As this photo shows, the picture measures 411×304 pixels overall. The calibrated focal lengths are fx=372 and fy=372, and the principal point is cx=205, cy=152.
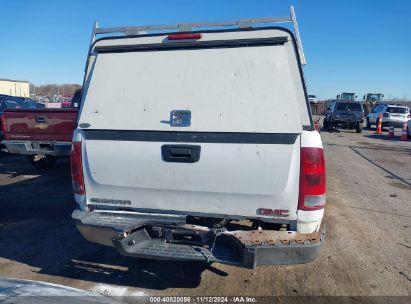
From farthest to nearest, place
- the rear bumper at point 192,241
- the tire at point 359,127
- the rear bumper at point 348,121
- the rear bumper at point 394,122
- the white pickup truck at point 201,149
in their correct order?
1. the rear bumper at point 394,122
2. the tire at point 359,127
3. the rear bumper at point 348,121
4. the white pickup truck at point 201,149
5. the rear bumper at point 192,241

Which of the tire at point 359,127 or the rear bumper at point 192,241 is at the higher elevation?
the tire at point 359,127

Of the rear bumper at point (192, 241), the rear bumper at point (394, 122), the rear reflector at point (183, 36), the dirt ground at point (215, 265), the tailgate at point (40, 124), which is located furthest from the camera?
the rear bumper at point (394, 122)

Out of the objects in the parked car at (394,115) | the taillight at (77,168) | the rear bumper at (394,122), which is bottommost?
the taillight at (77,168)

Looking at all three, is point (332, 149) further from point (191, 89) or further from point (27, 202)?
point (191, 89)

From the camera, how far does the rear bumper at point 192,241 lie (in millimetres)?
3186

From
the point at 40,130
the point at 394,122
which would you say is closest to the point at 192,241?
the point at 40,130

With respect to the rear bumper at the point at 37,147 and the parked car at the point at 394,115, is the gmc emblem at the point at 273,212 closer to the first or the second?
the rear bumper at the point at 37,147

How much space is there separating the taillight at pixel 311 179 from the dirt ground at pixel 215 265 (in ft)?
3.68

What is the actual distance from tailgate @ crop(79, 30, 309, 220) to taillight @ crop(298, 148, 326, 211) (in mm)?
62

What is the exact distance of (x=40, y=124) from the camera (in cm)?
872

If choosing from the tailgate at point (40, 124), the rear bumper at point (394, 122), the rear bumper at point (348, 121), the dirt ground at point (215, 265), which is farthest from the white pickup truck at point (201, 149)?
the rear bumper at point (394, 122)

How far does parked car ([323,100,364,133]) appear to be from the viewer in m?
24.0

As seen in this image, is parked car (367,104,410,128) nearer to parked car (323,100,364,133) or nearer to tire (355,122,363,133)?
parked car (323,100,364,133)

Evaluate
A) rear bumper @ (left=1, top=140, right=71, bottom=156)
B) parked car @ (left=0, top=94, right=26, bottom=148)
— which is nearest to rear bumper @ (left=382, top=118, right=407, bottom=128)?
parked car @ (left=0, top=94, right=26, bottom=148)
